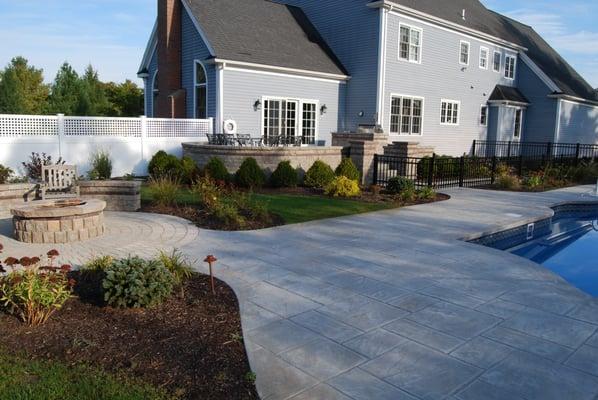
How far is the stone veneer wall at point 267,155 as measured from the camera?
14.6m

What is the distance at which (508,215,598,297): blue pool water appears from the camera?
7.50 metres

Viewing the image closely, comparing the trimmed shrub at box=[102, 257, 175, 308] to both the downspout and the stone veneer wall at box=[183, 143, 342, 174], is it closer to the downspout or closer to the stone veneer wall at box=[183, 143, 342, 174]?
the stone veneer wall at box=[183, 143, 342, 174]

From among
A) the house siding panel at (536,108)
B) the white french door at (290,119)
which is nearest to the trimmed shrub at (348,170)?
the white french door at (290,119)

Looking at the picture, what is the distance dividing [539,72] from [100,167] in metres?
24.8

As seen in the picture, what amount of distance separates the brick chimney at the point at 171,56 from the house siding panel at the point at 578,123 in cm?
2152

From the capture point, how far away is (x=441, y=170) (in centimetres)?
1688

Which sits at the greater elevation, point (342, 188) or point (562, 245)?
point (342, 188)

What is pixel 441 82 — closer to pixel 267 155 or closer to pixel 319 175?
pixel 319 175

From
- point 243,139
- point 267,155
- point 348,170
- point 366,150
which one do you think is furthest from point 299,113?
point 348,170

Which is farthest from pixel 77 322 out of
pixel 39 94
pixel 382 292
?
pixel 39 94

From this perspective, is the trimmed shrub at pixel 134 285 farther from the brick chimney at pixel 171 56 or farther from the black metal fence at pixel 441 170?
the brick chimney at pixel 171 56

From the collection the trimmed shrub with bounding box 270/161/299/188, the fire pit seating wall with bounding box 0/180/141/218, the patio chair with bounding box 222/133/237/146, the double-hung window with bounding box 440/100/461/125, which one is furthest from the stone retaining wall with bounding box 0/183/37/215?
the double-hung window with bounding box 440/100/461/125

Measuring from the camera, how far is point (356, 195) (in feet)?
42.7

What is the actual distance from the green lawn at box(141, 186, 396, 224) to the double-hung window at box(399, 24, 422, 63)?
11284 millimetres
